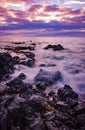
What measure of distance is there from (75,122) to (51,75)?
314 inches

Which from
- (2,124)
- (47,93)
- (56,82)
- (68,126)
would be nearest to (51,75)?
(56,82)

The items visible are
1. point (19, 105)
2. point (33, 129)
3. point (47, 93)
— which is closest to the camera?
point (33, 129)

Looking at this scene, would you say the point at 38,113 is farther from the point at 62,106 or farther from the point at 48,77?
the point at 48,77

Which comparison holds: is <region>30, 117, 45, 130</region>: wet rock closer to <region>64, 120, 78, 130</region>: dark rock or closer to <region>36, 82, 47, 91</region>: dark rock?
<region>64, 120, 78, 130</region>: dark rock

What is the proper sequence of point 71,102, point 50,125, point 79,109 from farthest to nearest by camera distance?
point 71,102
point 79,109
point 50,125

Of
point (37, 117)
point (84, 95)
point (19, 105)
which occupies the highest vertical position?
point (19, 105)

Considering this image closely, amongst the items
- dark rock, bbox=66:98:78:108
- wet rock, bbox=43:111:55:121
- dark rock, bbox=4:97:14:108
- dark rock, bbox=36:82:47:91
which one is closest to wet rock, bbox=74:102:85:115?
dark rock, bbox=66:98:78:108

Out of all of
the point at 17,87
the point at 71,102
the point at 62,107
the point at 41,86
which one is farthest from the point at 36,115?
the point at 41,86

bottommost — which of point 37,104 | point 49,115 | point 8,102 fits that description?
point 49,115

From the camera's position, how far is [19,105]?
841cm

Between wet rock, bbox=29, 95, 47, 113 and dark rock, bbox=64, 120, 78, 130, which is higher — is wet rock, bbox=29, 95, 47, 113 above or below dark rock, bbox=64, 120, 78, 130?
above

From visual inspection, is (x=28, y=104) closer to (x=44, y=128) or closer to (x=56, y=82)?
(x=44, y=128)

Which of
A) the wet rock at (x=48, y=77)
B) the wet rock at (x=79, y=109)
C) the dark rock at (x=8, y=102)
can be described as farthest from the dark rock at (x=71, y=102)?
the wet rock at (x=48, y=77)

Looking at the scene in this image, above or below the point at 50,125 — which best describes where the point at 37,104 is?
above
